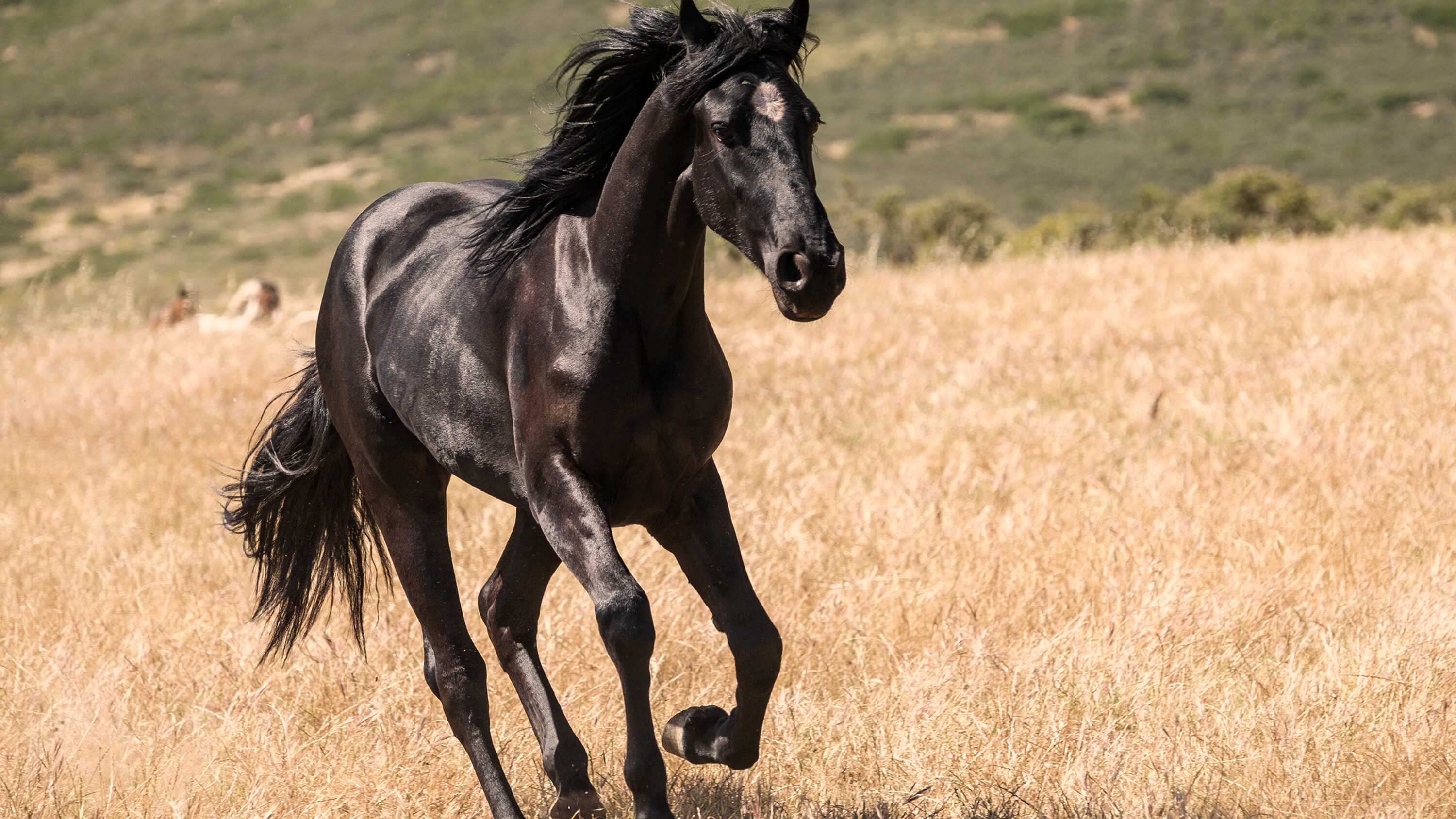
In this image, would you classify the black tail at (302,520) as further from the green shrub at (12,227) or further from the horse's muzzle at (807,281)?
the green shrub at (12,227)

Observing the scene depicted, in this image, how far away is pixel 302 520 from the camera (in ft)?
14.8

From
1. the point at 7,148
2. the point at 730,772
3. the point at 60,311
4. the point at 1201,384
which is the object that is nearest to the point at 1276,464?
the point at 1201,384

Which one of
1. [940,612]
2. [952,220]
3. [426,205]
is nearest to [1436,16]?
[952,220]

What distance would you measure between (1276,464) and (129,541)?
5.62m

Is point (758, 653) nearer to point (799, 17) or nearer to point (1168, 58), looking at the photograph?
point (799, 17)

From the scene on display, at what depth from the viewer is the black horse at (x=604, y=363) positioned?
273cm

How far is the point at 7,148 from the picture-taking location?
5459 cm

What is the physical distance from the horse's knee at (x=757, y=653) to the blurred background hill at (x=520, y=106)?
28035 mm

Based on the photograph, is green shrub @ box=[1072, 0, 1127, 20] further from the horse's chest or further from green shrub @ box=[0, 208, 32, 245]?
the horse's chest

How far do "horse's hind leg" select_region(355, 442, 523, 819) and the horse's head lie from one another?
1.43 metres

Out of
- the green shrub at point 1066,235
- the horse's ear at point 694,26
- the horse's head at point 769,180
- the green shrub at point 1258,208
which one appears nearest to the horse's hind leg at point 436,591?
the horse's head at point 769,180

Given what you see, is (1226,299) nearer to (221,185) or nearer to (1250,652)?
(1250,652)

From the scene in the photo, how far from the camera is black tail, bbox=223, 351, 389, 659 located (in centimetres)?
446

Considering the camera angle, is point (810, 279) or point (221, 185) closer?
point (810, 279)
